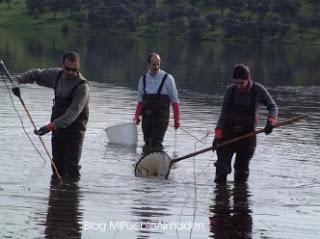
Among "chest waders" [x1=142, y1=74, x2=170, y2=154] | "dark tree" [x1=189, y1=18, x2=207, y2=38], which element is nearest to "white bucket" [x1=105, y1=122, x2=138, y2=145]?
"chest waders" [x1=142, y1=74, x2=170, y2=154]

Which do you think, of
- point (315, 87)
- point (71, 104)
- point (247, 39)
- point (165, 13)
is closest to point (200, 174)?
point (71, 104)

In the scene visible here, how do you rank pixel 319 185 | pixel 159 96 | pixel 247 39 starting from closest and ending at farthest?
pixel 319 185
pixel 159 96
pixel 247 39

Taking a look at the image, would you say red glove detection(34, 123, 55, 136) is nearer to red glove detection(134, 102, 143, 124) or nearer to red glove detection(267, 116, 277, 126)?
red glove detection(267, 116, 277, 126)

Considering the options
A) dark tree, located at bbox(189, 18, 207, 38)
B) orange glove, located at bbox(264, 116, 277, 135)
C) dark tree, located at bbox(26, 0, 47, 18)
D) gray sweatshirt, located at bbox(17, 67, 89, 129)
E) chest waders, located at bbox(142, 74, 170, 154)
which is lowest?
dark tree, located at bbox(189, 18, 207, 38)

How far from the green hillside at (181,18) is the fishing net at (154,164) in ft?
330

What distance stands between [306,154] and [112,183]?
5.74m

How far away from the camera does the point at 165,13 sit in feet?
417

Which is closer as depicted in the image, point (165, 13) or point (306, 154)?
point (306, 154)

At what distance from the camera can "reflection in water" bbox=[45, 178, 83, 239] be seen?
9703mm

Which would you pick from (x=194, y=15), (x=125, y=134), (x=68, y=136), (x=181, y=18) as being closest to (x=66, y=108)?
(x=68, y=136)

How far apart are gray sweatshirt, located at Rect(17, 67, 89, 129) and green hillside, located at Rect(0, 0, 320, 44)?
103 meters

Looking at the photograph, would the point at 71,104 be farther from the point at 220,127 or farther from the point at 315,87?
the point at 315,87

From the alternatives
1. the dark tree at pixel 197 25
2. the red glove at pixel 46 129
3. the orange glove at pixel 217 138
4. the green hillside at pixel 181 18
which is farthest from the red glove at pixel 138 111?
the dark tree at pixel 197 25

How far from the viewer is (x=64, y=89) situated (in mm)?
11883
